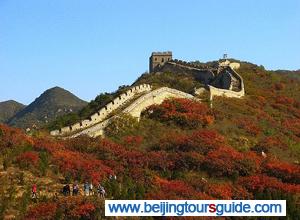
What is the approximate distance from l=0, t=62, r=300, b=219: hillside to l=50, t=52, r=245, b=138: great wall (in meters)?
0.85

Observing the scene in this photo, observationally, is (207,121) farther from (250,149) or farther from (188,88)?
(188,88)

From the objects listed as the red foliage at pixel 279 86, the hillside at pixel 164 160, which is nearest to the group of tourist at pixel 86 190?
the hillside at pixel 164 160

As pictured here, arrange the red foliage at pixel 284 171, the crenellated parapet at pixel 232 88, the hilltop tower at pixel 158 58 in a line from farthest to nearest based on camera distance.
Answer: the hilltop tower at pixel 158 58
the crenellated parapet at pixel 232 88
the red foliage at pixel 284 171

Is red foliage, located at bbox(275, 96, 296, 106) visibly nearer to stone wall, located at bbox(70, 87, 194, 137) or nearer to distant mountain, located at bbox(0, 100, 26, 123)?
stone wall, located at bbox(70, 87, 194, 137)

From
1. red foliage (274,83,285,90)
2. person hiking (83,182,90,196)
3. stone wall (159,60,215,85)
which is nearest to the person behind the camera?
person hiking (83,182,90,196)

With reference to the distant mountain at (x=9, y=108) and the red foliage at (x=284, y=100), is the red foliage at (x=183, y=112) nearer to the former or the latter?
the red foliage at (x=284, y=100)

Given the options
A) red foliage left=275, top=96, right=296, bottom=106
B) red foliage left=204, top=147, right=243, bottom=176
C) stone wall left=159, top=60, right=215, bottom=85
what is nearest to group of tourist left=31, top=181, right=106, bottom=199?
red foliage left=204, top=147, right=243, bottom=176

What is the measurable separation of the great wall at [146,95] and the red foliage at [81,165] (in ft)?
22.0

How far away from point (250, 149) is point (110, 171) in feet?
43.1

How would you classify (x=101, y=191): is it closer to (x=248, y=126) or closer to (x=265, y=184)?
(x=265, y=184)

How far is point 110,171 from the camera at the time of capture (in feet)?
115

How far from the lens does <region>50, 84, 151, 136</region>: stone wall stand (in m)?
44.4

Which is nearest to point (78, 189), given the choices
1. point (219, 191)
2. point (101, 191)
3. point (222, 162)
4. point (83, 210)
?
point (101, 191)

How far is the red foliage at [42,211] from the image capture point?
26984 millimetres
